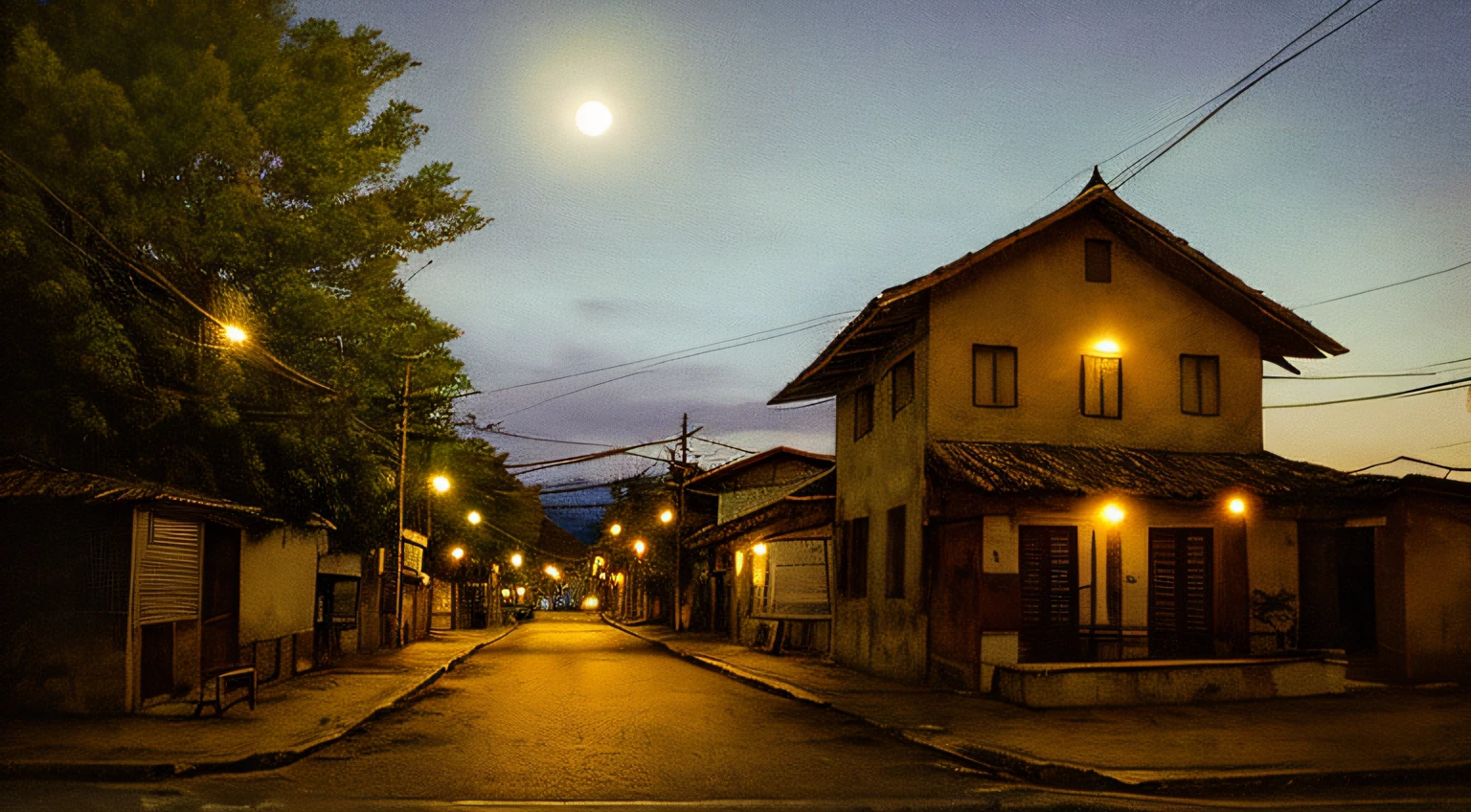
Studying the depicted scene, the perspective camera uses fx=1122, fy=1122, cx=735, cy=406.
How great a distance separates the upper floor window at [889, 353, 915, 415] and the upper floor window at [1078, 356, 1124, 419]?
10.1ft

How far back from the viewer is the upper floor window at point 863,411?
24672 millimetres

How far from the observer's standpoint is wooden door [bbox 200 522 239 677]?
18.2 meters

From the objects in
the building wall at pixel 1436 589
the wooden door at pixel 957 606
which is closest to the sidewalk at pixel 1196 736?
the wooden door at pixel 957 606

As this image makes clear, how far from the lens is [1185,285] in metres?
21.6

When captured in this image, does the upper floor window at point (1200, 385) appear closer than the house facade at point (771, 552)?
Yes

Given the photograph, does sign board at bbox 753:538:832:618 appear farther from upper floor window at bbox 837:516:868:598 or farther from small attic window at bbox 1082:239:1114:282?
small attic window at bbox 1082:239:1114:282

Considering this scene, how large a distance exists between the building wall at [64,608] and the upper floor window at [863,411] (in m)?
14.8

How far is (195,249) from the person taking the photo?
20.6 metres

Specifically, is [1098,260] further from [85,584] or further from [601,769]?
[85,584]

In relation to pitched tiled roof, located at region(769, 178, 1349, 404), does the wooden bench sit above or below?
below

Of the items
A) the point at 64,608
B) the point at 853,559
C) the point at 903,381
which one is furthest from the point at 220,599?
the point at 853,559

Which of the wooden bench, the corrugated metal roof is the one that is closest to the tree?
the corrugated metal roof

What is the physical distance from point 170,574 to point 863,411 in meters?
14.6

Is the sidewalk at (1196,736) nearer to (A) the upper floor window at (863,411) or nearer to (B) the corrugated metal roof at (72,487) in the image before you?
(A) the upper floor window at (863,411)
